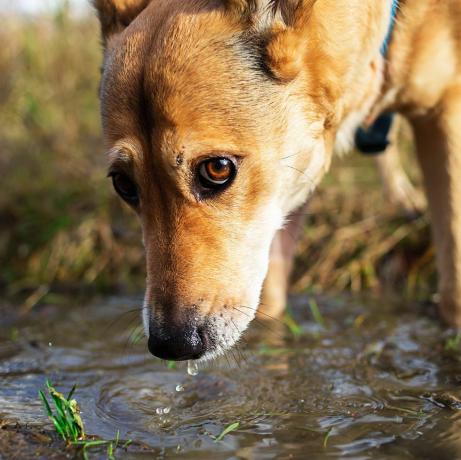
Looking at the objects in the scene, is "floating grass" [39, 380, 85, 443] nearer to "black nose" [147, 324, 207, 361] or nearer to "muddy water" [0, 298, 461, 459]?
"muddy water" [0, 298, 461, 459]

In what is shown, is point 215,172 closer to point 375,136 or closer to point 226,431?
point 226,431

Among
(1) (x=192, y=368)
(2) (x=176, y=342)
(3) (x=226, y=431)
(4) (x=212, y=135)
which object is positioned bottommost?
(3) (x=226, y=431)

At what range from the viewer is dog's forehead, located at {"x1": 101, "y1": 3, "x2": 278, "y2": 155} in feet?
10.1

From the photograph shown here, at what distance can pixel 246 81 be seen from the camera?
10.6ft

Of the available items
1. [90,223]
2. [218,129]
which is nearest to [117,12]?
[218,129]

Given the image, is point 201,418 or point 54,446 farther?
point 201,418

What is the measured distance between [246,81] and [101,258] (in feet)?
8.67

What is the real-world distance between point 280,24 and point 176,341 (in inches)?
49.2

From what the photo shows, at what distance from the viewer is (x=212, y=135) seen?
3080mm

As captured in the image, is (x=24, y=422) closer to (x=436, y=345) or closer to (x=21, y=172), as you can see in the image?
(x=436, y=345)

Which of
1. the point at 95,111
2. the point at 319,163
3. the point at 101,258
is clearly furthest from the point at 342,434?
the point at 95,111

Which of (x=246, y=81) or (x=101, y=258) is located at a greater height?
(x=246, y=81)

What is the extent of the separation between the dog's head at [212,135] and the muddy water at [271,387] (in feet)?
1.01

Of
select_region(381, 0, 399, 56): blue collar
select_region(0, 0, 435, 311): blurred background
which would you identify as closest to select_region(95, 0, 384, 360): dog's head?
select_region(381, 0, 399, 56): blue collar
